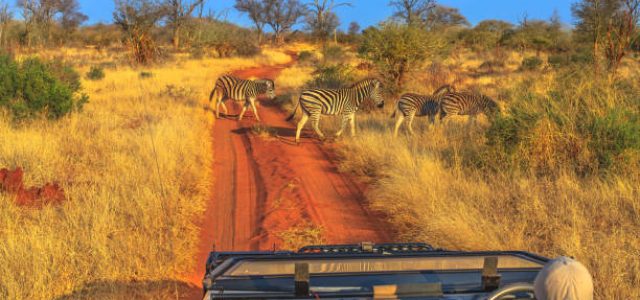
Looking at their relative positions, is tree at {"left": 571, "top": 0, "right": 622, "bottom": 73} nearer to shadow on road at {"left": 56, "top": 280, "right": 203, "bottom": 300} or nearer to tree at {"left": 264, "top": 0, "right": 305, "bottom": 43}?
shadow on road at {"left": 56, "top": 280, "right": 203, "bottom": 300}

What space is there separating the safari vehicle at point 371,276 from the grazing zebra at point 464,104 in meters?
8.86

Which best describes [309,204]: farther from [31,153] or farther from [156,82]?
[156,82]

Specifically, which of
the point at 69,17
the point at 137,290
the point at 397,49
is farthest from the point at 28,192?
the point at 69,17

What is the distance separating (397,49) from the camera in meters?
16.1

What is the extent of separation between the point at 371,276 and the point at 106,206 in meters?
4.34

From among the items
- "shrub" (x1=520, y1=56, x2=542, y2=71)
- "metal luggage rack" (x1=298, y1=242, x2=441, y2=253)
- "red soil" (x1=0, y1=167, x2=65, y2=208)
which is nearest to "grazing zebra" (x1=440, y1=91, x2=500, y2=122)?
"red soil" (x1=0, y1=167, x2=65, y2=208)

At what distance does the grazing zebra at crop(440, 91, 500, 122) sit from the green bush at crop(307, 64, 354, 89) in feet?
21.4

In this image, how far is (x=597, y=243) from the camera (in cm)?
490

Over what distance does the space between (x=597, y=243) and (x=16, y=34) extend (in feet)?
126

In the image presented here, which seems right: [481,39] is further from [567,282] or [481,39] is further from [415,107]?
[567,282]

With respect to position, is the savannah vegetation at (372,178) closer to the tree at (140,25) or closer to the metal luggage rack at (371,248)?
the metal luggage rack at (371,248)

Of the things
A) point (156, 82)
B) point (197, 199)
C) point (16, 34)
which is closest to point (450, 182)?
point (197, 199)

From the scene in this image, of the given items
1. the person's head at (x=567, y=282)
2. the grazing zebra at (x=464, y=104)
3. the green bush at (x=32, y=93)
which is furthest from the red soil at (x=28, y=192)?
the grazing zebra at (x=464, y=104)

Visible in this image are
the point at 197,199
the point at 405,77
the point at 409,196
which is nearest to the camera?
the point at 409,196
